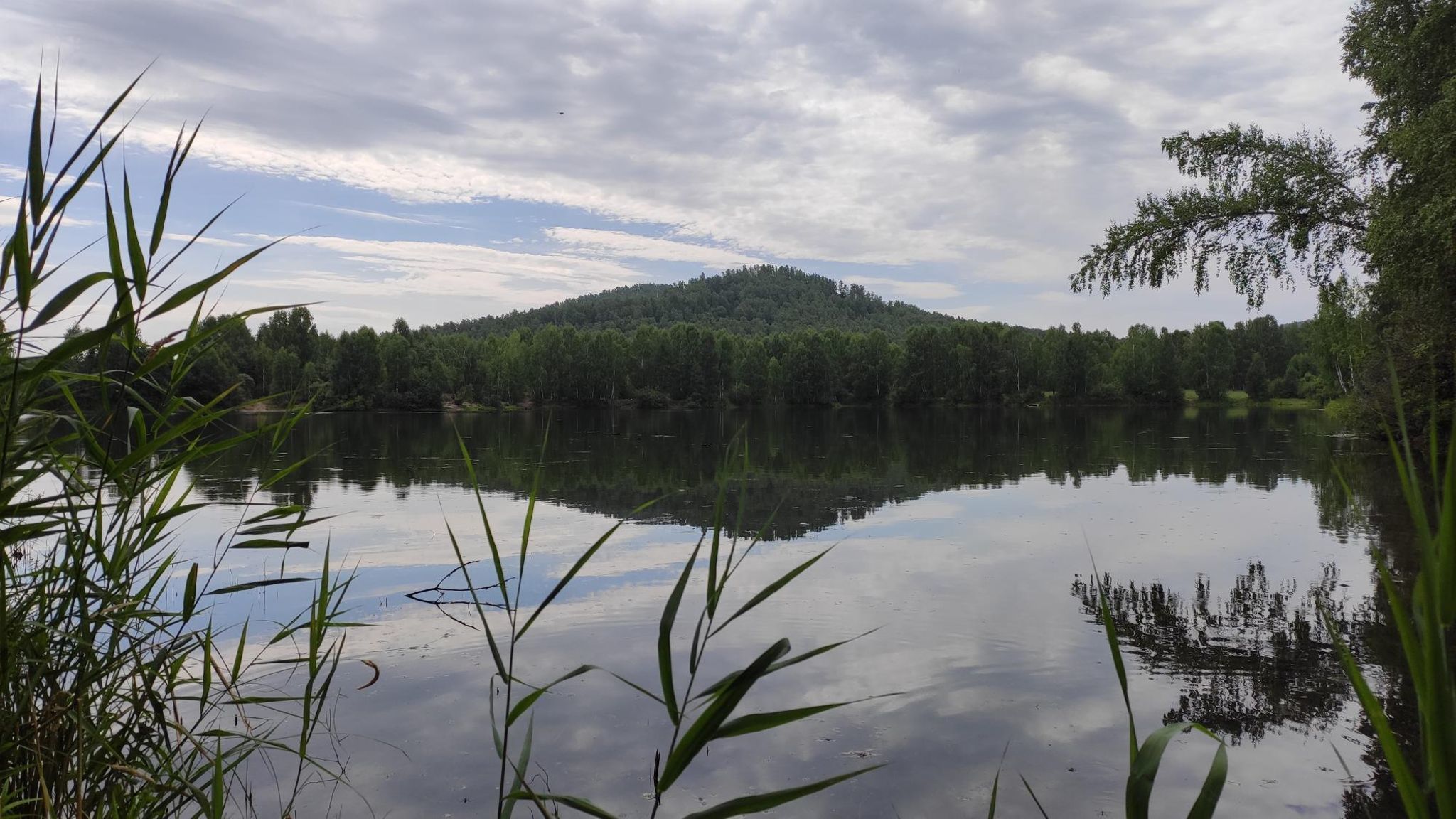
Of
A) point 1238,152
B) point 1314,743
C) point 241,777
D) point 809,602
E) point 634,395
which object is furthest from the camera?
point 634,395

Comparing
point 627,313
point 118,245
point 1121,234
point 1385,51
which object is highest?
point 627,313

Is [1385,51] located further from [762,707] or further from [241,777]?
[241,777]

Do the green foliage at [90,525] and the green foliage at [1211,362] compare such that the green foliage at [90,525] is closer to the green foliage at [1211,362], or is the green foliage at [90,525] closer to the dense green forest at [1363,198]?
the dense green forest at [1363,198]

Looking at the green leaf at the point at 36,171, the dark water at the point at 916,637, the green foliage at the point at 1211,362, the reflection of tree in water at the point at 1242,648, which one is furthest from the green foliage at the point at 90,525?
the green foliage at the point at 1211,362

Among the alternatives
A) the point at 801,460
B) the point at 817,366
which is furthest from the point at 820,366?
the point at 801,460

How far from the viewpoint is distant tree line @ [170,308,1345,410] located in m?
87.9

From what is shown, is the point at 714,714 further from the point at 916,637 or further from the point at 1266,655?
the point at 1266,655

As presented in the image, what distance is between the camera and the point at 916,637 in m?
9.08

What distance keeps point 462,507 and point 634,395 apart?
79758 millimetres

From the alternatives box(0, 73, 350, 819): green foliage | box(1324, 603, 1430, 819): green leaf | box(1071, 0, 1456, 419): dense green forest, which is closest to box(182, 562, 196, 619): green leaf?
box(0, 73, 350, 819): green foliage

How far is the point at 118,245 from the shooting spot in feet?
8.70

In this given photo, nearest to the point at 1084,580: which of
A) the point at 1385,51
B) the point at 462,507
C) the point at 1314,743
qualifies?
the point at 1314,743

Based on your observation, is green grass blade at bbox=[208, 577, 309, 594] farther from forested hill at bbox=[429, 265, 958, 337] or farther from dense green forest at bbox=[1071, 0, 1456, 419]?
forested hill at bbox=[429, 265, 958, 337]

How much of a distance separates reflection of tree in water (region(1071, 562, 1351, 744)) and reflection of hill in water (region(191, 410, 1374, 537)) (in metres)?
4.55
